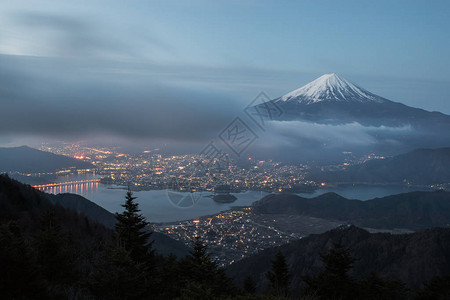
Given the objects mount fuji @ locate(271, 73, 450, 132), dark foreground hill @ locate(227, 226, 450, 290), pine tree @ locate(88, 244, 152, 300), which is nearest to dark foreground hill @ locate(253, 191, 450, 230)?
Result: dark foreground hill @ locate(227, 226, 450, 290)

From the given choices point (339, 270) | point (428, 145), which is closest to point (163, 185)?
point (339, 270)

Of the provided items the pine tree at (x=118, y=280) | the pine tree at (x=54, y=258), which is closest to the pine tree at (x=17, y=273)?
the pine tree at (x=118, y=280)

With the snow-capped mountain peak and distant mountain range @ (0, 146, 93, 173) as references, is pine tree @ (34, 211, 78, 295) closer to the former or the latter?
distant mountain range @ (0, 146, 93, 173)

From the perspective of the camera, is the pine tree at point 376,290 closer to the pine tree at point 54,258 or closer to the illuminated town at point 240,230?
the pine tree at point 54,258

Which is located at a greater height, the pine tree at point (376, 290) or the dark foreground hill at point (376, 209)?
the pine tree at point (376, 290)

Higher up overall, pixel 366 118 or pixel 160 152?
pixel 366 118

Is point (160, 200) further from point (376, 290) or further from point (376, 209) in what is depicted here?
point (376, 290)

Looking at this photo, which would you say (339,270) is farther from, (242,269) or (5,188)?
(5,188)
